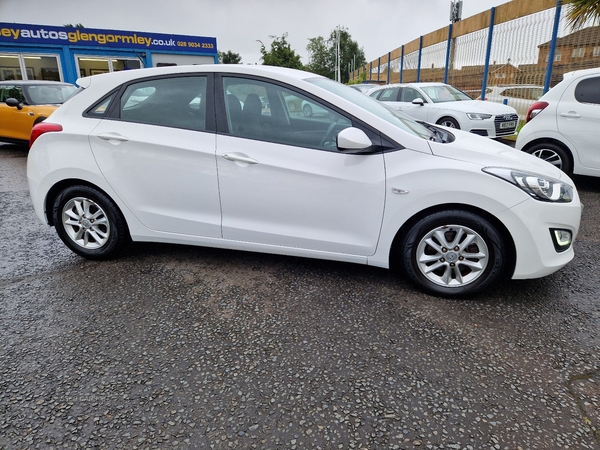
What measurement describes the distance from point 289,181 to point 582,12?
8495 mm

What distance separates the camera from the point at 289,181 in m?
3.04

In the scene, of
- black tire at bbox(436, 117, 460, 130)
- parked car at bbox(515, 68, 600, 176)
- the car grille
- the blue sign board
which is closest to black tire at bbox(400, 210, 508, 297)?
parked car at bbox(515, 68, 600, 176)

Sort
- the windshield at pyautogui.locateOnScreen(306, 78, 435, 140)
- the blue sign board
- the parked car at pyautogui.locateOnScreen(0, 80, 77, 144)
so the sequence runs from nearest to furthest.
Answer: the windshield at pyautogui.locateOnScreen(306, 78, 435, 140)
the parked car at pyautogui.locateOnScreen(0, 80, 77, 144)
the blue sign board

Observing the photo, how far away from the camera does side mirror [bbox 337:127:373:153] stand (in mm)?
2840

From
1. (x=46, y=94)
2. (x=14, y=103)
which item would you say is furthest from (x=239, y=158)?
(x=46, y=94)

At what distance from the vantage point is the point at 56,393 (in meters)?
2.16

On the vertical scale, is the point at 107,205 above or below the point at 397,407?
above

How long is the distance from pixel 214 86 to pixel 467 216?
2111mm

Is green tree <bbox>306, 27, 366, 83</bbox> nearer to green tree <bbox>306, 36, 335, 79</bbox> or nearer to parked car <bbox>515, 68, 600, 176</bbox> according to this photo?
green tree <bbox>306, 36, 335, 79</bbox>

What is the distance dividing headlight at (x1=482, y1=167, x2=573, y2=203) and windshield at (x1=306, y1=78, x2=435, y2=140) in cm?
61

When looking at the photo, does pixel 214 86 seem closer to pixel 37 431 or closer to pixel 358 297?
pixel 358 297

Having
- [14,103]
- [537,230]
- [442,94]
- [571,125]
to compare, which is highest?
[442,94]

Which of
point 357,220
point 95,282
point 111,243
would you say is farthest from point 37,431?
point 357,220

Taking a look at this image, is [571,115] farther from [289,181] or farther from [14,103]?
[14,103]
